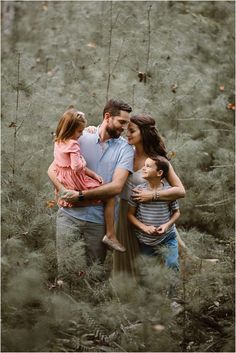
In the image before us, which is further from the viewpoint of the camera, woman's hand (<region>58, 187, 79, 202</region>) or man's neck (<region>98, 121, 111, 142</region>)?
man's neck (<region>98, 121, 111, 142</region>)

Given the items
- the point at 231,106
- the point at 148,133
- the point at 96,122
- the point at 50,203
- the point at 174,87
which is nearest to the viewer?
the point at 148,133

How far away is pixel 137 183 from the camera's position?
353cm

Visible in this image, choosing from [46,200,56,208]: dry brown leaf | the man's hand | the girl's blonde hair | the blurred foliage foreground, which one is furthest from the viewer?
[46,200,56,208]: dry brown leaf

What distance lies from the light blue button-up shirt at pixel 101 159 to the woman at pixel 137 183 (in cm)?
12

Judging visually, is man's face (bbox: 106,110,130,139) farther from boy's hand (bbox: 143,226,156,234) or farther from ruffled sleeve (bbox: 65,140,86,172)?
boy's hand (bbox: 143,226,156,234)

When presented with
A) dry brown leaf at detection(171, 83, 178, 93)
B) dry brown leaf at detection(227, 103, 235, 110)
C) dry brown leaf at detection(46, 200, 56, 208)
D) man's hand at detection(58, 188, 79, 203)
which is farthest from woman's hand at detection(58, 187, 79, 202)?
dry brown leaf at detection(227, 103, 235, 110)

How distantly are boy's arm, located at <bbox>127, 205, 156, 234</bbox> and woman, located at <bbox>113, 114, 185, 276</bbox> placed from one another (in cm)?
6

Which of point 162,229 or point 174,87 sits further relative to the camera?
point 174,87

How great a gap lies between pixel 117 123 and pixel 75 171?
46 cm

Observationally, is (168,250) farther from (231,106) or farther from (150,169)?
(231,106)

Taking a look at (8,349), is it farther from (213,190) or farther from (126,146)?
(213,190)

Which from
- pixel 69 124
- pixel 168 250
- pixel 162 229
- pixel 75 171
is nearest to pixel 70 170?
pixel 75 171

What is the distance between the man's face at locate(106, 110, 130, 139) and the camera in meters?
3.39

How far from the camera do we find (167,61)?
6262 millimetres
